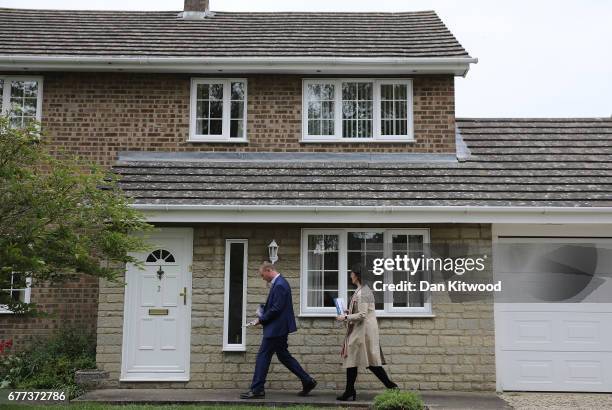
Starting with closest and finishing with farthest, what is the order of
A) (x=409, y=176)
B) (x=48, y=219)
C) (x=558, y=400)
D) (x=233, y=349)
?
(x=48, y=219), (x=558, y=400), (x=233, y=349), (x=409, y=176)

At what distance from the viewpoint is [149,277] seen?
33.9ft

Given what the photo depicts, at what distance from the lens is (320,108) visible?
39.1 feet

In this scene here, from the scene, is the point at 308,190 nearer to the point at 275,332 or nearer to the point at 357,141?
the point at 357,141

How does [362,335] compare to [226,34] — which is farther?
[226,34]

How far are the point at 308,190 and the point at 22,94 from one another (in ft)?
19.4

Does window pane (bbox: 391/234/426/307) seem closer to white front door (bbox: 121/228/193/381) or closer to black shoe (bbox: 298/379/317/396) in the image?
black shoe (bbox: 298/379/317/396)

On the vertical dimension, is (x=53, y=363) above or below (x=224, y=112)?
below

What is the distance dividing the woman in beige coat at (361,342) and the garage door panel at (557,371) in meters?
2.42

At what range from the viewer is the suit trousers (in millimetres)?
9055

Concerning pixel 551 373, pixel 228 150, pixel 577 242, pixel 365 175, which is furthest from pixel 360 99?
pixel 551 373

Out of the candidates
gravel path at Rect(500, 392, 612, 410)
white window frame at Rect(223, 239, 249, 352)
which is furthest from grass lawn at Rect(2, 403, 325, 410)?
gravel path at Rect(500, 392, 612, 410)

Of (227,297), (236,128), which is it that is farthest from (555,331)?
(236,128)

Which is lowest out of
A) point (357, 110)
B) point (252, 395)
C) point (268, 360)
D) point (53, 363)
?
point (252, 395)

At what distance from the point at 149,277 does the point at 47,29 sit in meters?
6.50
